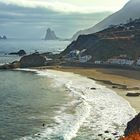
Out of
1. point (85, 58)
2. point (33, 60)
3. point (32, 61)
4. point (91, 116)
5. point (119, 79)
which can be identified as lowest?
point (91, 116)

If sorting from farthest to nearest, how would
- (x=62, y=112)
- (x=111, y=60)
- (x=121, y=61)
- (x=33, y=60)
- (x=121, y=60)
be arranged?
(x=33, y=60) → (x=111, y=60) → (x=121, y=60) → (x=121, y=61) → (x=62, y=112)

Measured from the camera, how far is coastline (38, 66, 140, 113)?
189 feet

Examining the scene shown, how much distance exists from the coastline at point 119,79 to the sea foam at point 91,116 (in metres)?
1.28

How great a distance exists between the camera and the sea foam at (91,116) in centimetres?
3606

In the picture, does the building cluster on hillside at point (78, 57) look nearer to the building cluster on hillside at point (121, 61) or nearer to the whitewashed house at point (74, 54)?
the whitewashed house at point (74, 54)

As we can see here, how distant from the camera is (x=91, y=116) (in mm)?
43281

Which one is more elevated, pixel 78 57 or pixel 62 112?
pixel 78 57

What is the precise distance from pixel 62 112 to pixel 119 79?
1270 inches

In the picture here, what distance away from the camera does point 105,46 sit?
372ft

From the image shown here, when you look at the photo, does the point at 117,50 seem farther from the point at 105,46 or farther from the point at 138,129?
the point at 138,129

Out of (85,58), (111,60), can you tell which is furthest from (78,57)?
(111,60)

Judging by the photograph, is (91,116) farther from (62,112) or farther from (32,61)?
(32,61)

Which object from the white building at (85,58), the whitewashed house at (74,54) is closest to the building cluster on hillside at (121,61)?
the white building at (85,58)

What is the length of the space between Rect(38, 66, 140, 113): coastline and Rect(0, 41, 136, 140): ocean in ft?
5.15
